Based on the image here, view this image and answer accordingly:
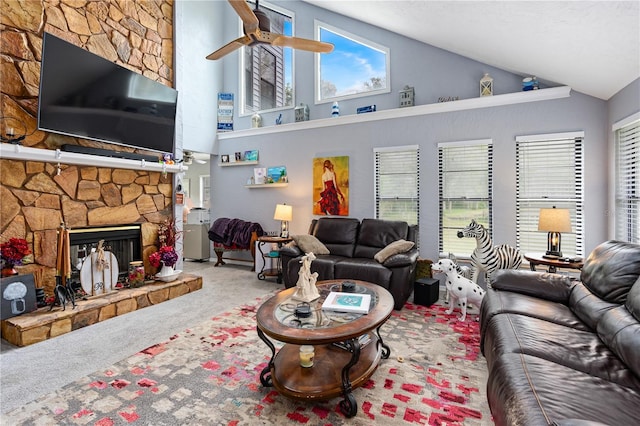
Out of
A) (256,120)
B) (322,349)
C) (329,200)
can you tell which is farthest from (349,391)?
(256,120)

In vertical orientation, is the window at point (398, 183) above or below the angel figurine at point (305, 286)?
above

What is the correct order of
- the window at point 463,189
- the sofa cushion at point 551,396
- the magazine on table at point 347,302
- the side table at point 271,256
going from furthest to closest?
1. the side table at point 271,256
2. the window at point 463,189
3. the magazine on table at point 347,302
4. the sofa cushion at point 551,396

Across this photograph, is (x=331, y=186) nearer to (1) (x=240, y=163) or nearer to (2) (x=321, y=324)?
(1) (x=240, y=163)

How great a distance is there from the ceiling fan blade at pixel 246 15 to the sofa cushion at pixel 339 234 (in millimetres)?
2750

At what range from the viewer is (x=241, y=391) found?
205 cm

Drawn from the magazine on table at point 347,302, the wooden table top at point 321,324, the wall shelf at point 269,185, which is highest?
the wall shelf at point 269,185

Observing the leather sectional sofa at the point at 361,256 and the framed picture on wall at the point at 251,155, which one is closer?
the leather sectional sofa at the point at 361,256

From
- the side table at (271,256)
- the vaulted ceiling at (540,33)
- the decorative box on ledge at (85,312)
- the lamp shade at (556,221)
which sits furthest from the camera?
the side table at (271,256)

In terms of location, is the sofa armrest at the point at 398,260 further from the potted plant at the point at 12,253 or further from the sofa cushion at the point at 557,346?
the potted plant at the point at 12,253

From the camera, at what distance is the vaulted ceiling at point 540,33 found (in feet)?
7.72

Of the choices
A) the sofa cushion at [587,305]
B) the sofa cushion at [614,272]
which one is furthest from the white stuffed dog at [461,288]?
the sofa cushion at [614,272]

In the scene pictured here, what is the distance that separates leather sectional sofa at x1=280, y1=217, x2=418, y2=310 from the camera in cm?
360

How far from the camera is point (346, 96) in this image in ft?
17.2

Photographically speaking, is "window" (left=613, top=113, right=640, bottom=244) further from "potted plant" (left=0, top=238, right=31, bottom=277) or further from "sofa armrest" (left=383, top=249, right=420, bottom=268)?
"potted plant" (left=0, top=238, right=31, bottom=277)
